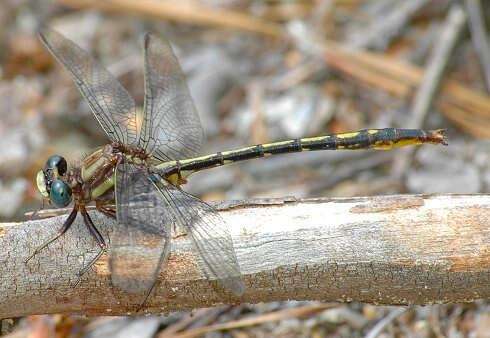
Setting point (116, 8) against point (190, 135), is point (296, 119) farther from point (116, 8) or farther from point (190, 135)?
point (116, 8)

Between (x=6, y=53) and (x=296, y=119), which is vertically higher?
(x=6, y=53)

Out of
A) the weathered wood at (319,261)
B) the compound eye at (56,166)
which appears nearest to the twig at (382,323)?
the weathered wood at (319,261)

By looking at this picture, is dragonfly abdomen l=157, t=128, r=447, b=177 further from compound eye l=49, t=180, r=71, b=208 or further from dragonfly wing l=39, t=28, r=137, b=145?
compound eye l=49, t=180, r=71, b=208

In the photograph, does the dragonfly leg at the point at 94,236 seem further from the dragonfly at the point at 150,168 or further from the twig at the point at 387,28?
the twig at the point at 387,28

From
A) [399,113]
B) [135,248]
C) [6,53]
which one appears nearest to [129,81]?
[6,53]

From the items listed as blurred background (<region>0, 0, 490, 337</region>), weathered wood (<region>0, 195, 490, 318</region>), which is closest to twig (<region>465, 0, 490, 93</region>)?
blurred background (<region>0, 0, 490, 337</region>)
